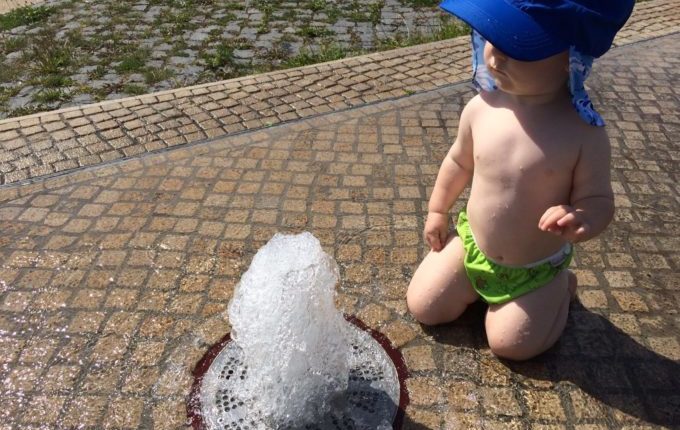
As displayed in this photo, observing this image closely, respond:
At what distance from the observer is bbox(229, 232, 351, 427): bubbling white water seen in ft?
7.62

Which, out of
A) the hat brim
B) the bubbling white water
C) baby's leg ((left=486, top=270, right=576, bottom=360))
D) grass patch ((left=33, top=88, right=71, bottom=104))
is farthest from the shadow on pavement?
grass patch ((left=33, top=88, right=71, bottom=104))

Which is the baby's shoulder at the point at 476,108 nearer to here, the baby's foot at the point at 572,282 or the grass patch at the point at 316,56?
the baby's foot at the point at 572,282

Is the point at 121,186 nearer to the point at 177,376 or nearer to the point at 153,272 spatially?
the point at 153,272

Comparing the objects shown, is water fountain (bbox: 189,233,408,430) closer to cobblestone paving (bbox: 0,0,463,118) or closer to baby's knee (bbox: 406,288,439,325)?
baby's knee (bbox: 406,288,439,325)

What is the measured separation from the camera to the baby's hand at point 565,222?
2.32 meters

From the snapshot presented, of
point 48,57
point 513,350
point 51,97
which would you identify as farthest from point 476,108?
point 48,57

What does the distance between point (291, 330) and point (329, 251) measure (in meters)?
1.19

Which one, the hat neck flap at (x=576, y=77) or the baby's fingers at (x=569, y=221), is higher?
the hat neck flap at (x=576, y=77)

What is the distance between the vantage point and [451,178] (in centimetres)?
285

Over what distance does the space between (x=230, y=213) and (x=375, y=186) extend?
950 millimetres

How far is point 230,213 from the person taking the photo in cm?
380

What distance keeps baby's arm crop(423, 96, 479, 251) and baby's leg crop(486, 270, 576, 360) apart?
0.46 metres

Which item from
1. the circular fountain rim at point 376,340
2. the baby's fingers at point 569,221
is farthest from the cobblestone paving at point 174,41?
the baby's fingers at point 569,221

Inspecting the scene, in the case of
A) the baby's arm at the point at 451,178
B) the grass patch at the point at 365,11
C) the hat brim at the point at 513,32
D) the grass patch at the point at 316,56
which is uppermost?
the hat brim at the point at 513,32
